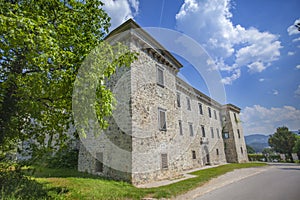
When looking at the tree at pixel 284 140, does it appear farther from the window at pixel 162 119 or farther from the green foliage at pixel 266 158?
the window at pixel 162 119

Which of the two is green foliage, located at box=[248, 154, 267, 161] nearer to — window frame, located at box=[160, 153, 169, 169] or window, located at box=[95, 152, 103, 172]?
window frame, located at box=[160, 153, 169, 169]

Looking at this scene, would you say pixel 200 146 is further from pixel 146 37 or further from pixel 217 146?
pixel 146 37

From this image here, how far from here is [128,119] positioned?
940cm

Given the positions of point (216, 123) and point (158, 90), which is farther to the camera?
point (216, 123)

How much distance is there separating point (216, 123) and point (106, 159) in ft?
66.5

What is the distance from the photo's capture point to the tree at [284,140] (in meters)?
34.9

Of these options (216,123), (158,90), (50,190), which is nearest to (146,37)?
(158,90)

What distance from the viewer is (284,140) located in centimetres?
3625

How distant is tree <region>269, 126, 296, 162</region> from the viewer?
115 feet

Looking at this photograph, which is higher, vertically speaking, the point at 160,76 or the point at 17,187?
the point at 160,76

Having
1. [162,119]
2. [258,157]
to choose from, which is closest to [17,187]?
[162,119]

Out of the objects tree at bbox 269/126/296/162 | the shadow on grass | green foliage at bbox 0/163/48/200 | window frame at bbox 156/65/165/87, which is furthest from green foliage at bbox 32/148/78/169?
tree at bbox 269/126/296/162

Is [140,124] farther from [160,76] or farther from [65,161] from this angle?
[65,161]

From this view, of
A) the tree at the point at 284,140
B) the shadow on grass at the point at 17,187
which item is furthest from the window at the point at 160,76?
the tree at the point at 284,140
